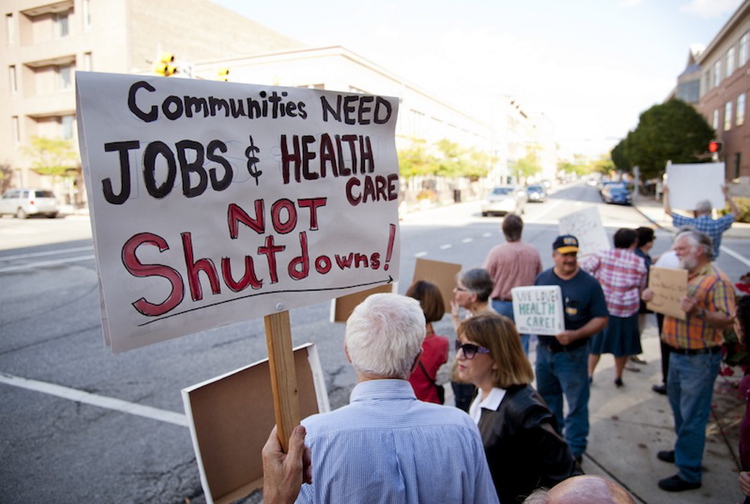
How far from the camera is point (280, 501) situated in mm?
1466

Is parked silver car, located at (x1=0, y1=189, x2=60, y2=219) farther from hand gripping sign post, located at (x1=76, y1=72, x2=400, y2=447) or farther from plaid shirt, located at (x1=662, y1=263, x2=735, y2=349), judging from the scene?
plaid shirt, located at (x1=662, y1=263, x2=735, y2=349)

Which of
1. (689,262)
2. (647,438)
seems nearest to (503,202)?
(647,438)

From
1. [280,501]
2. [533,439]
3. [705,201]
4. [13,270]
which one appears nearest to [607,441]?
[533,439]

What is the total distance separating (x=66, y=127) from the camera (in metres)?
40.2

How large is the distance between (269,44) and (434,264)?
56849 mm

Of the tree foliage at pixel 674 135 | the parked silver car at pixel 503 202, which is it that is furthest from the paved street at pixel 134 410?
the tree foliage at pixel 674 135

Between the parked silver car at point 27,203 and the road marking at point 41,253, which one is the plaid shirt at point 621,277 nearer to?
the road marking at point 41,253

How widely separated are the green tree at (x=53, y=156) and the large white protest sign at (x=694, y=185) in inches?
1535

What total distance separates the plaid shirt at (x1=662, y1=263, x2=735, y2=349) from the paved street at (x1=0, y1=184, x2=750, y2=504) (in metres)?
1.02

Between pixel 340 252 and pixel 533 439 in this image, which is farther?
pixel 533 439

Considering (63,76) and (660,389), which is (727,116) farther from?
(63,76)

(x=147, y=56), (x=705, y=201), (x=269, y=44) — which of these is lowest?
(x=705, y=201)

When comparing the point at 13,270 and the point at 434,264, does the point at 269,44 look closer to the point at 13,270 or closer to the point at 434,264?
the point at 13,270

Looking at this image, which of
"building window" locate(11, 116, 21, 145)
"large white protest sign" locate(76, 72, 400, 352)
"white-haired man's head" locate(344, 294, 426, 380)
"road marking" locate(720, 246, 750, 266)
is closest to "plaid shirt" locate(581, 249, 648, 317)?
"large white protest sign" locate(76, 72, 400, 352)
